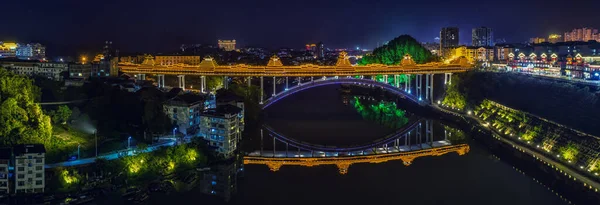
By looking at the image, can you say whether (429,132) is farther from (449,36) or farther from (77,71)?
(449,36)

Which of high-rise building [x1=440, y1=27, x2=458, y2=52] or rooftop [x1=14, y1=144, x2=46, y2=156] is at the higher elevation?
high-rise building [x1=440, y1=27, x2=458, y2=52]

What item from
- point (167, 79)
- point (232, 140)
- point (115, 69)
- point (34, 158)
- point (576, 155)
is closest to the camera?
point (34, 158)

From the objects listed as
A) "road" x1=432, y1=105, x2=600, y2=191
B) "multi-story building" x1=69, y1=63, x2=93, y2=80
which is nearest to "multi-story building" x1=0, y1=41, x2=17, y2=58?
"multi-story building" x1=69, y1=63, x2=93, y2=80

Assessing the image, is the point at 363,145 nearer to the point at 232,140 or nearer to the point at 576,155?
the point at 232,140

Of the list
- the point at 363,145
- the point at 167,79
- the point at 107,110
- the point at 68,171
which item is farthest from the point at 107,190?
the point at 167,79

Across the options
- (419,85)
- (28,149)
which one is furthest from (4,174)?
(419,85)

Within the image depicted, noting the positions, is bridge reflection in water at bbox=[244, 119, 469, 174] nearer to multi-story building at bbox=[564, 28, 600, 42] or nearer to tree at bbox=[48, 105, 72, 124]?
tree at bbox=[48, 105, 72, 124]

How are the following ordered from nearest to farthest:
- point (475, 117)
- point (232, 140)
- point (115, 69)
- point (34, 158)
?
1. point (34, 158)
2. point (232, 140)
3. point (475, 117)
4. point (115, 69)

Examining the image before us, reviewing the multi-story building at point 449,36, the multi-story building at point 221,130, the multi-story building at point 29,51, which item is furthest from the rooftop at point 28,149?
the multi-story building at point 449,36
